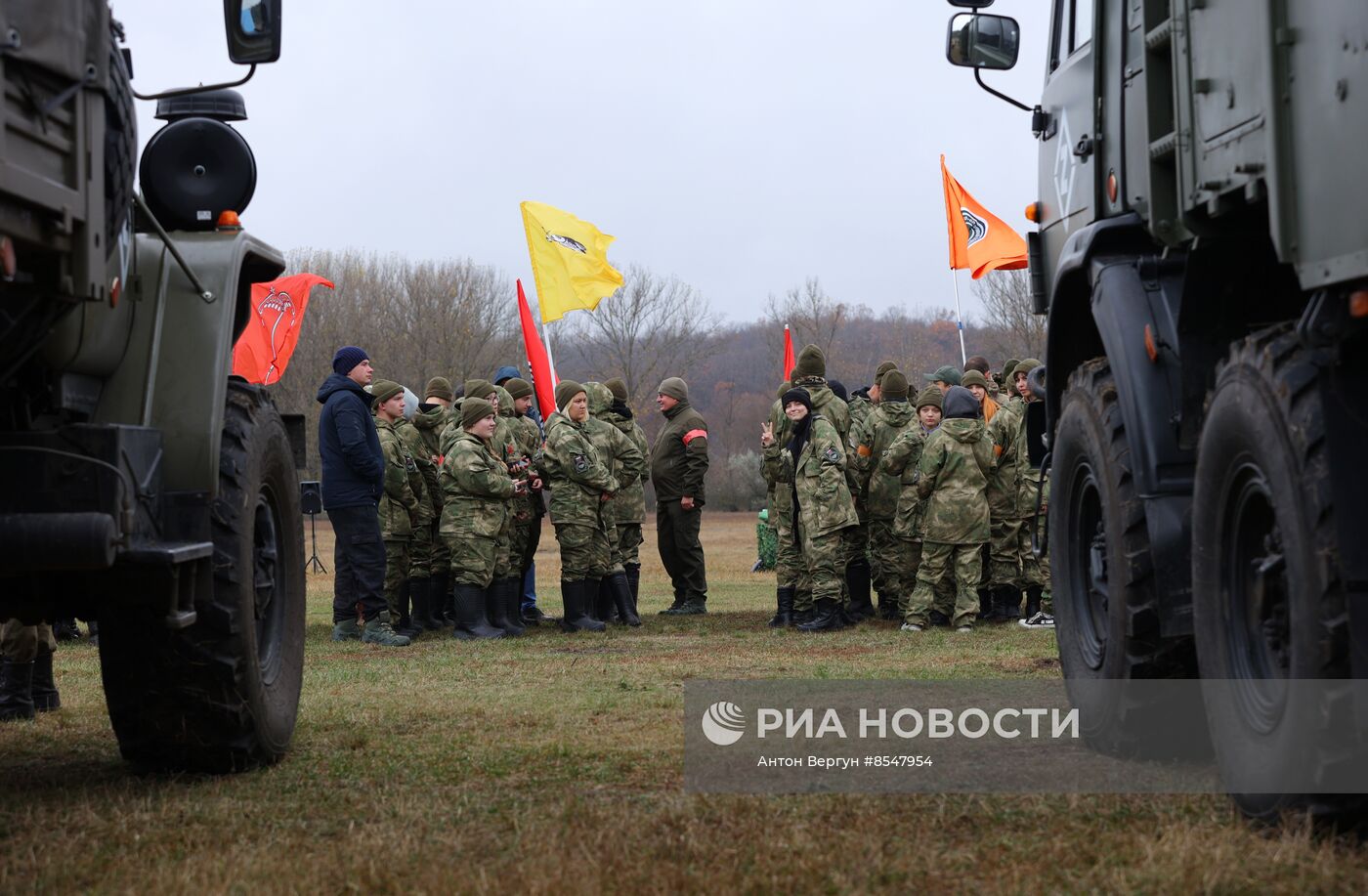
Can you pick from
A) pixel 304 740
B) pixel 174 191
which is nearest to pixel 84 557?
pixel 174 191

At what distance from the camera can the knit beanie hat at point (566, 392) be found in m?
13.0

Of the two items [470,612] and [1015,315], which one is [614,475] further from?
[1015,315]

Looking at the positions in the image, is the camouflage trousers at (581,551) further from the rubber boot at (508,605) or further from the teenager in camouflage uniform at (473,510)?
the teenager in camouflage uniform at (473,510)

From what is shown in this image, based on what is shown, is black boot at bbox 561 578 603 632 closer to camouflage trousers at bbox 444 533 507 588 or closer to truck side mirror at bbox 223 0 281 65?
camouflage trousers at bbox 444 533 507 588

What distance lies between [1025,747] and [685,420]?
9113mm

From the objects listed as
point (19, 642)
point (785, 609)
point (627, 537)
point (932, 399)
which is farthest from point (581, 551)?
point (19, 642)

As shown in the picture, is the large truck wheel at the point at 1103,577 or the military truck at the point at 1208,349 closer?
the military truck at the point at 1208,349

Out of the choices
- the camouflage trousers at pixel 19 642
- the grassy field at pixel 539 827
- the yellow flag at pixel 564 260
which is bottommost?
the grassy field at pixel 539 827

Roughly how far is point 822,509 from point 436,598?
135 inches

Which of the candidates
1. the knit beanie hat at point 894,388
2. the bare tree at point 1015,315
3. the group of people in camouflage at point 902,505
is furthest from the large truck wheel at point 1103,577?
the bare tree at point 1015,315

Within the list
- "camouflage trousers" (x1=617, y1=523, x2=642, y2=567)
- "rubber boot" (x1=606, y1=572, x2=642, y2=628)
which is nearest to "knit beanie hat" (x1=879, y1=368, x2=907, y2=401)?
"camouflage trousers" (x1=617, y1=523, x2=642, y2=567)

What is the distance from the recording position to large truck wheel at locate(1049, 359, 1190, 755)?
520cm

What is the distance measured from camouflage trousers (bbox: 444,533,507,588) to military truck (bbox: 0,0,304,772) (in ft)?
19.5

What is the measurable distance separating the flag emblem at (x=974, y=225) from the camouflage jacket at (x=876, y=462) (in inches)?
180
